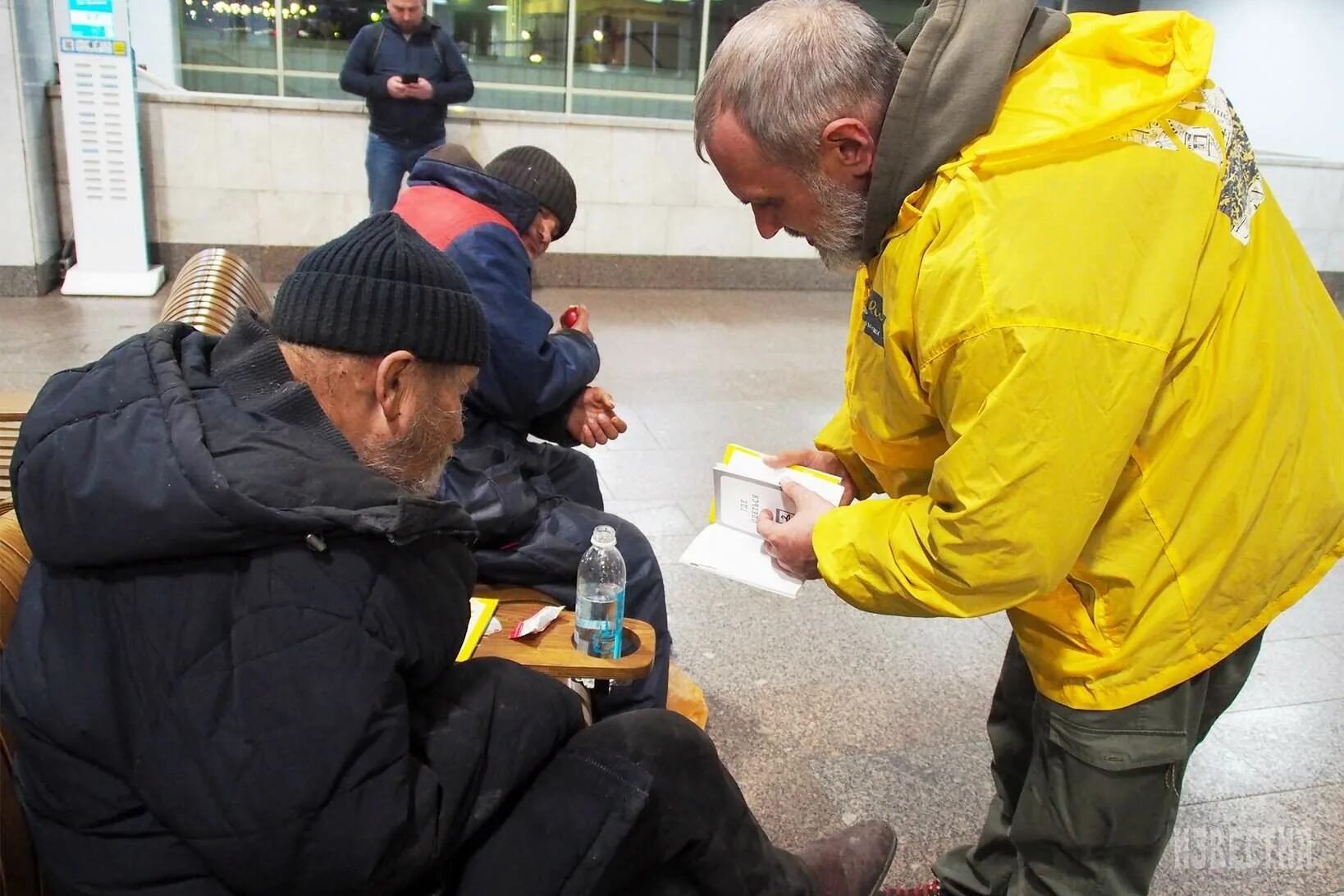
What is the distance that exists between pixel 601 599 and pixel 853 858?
70 centimetres

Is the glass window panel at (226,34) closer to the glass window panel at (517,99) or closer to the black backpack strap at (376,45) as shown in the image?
the glass window panel at (517,99)

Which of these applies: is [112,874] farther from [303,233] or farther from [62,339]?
[303,233]

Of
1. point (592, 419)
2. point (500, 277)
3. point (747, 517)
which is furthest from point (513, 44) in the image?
point (747, 517)

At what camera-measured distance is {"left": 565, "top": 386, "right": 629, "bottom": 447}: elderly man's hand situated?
2.64 m

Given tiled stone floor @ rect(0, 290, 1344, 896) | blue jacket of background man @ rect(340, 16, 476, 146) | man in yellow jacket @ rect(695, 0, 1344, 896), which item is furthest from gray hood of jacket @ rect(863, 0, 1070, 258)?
blue jacket of background man @ rect(340, 16, 476, 146)

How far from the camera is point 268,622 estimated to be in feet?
3.81

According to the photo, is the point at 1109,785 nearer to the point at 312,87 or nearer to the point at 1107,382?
the point at 1107,382

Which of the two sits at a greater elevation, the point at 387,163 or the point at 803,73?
the point at 803,73

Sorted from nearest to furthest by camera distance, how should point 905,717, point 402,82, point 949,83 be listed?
point 949,83, point 905,717, point 402,82

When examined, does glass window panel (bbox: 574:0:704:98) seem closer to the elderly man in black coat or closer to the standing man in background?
the standing man in background

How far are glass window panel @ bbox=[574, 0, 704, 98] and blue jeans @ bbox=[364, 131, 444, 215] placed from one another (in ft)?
7.10

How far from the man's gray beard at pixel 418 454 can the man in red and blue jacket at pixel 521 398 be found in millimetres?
731

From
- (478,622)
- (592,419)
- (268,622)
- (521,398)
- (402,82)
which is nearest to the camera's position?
(268,622)

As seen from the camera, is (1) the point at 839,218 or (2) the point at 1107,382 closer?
(2) the point at 1107,382
